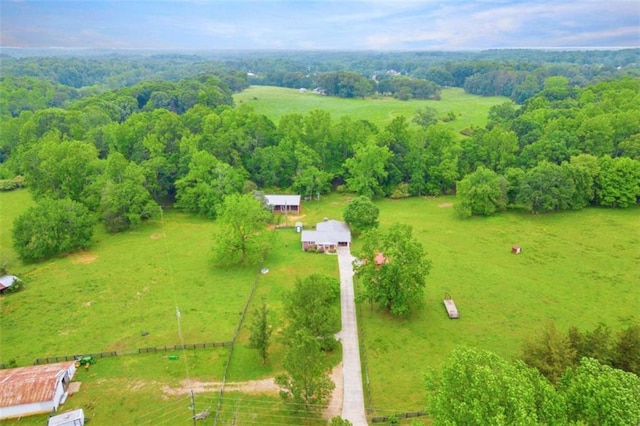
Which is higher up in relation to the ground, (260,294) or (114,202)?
(114,202)

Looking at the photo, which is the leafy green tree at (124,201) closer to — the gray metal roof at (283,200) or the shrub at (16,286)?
the shrub at (16,286)

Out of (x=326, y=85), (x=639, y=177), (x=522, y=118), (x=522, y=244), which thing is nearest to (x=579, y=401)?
(x=522, y=244)

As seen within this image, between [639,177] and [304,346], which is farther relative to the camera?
[639,177]

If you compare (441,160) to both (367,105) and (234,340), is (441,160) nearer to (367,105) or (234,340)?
(234,340)

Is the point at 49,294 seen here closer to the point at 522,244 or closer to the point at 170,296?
the point at 170,296

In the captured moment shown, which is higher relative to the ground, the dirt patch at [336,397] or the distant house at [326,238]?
the distant house at [326,238]

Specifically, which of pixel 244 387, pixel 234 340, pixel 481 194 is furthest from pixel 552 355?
pixel 481 194

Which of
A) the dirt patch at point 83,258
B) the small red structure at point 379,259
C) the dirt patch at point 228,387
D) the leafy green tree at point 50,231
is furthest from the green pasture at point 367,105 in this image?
the dirt patch at point 228,387
